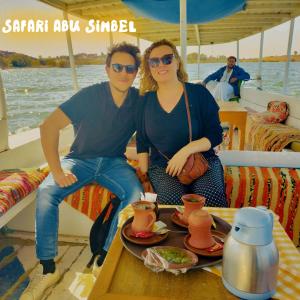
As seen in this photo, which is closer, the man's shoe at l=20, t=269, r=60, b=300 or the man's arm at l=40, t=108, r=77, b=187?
the man's shoe at l=20, t=269, r=60, b=300

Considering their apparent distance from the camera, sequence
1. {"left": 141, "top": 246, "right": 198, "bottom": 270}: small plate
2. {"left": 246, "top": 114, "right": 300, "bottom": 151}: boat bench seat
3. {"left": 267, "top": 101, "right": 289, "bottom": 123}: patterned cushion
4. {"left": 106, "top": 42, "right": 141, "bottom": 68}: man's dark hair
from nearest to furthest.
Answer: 1. {"left": 141, "top": 246, "right": 198, "bottom": 270}: small plate
2. {"left": 106, "top": 42, "right": 141, "bottom": 68}: man's dark hair
3. {"left": 246, "top": 114, "right": 300, "bottom": 151}: boat bench seat
4. {"left": 267, "top": 101, "right": 289, "bottom": 123}: patterned cushion

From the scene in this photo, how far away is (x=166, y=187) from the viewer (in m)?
2.04

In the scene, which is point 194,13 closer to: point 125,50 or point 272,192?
point 125,50

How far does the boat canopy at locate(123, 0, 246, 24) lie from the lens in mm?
4289

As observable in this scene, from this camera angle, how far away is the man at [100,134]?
223 cm

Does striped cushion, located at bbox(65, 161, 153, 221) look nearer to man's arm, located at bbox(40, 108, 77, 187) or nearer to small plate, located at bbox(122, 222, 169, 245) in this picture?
man's arm, located at bbox(40, 108, 77, 187)

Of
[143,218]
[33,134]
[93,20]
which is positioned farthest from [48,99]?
[143,218]

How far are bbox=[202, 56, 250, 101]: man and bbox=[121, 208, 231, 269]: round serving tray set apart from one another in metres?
5.70

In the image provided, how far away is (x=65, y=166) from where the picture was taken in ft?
7.79

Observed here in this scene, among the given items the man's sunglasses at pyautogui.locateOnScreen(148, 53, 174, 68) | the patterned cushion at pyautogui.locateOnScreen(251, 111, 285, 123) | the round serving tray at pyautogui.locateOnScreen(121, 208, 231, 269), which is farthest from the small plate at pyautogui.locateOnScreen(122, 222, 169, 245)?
the patterned cushion at pyautogui.locateOnScreen(251, 111, 285, 123)

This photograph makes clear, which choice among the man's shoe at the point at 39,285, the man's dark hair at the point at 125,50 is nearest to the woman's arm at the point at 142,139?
the man's dark hair at the point at 125,50

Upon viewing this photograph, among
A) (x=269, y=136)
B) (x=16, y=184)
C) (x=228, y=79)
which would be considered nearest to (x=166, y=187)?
(x=16, y=184)

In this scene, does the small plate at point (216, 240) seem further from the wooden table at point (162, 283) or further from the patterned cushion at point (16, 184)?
the patterned cushion at point (16, 184)

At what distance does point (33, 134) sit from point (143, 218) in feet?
9.01
